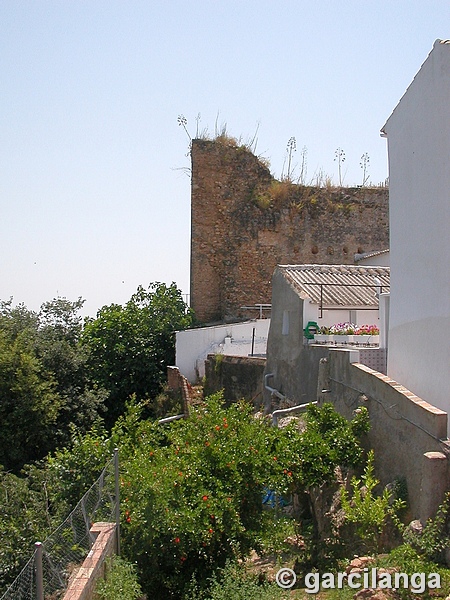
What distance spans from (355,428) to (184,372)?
9.79 meters

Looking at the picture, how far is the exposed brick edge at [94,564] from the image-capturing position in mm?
6343

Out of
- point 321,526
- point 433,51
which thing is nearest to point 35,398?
point 321,526

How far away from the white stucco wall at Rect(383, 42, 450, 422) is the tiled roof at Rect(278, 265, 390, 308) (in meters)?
3.31

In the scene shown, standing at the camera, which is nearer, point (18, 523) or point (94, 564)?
point (94, 564)

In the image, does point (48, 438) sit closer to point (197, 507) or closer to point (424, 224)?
point (197, 507)

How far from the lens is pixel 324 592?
298 inches

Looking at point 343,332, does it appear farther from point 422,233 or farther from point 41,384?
point 41,384

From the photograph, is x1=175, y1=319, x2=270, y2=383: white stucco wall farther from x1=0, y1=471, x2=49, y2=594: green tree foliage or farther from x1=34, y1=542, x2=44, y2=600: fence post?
x1=34, y1=542, x2=44, y2=600: fence post

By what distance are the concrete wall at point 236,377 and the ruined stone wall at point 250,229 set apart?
5.13 metres

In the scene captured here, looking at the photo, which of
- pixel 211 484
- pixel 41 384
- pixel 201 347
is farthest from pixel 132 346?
pixel 211 484

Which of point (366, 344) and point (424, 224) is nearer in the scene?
point (424, 224)

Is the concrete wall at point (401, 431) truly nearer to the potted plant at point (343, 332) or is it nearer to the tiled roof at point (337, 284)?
the potted plant at point (343, 332)

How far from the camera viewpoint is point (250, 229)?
23750 millimetres

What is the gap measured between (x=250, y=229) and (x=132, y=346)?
651cm
